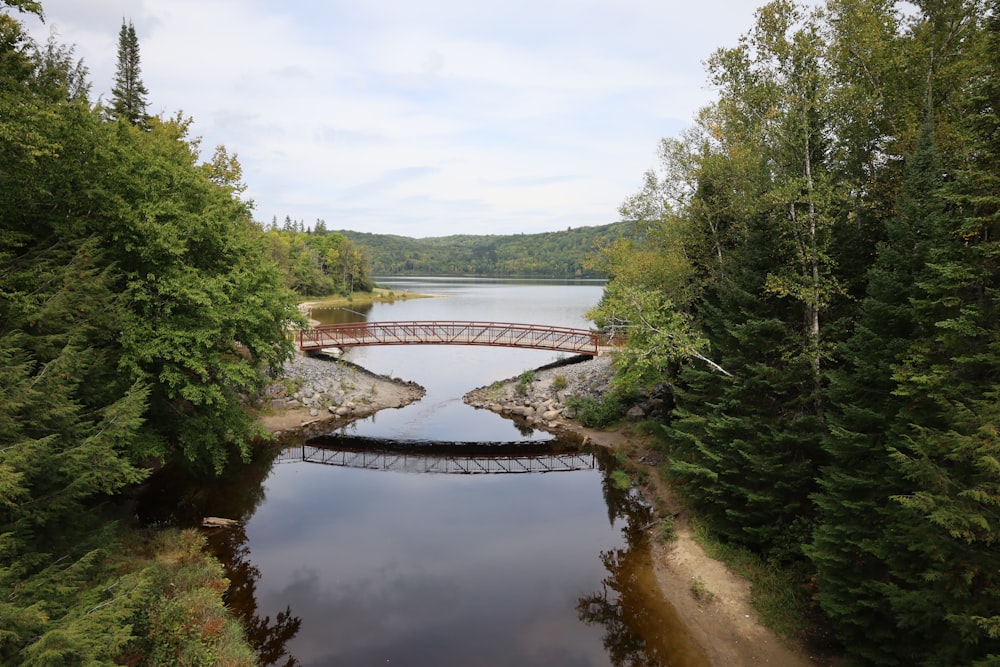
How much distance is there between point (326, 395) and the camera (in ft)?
108

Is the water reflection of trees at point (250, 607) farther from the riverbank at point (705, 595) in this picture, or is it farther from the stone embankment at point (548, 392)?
the stone embankment at point (548, 392)

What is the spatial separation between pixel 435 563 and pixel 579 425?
15.4 meters

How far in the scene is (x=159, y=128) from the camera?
25062mm

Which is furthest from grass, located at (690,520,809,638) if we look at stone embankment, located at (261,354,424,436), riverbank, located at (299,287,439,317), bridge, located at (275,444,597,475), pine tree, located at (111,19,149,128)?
riverbank, located at (299,287,439,317)

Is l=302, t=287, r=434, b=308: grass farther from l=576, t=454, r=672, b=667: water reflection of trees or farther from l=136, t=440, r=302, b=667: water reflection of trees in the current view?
l=576, t=454, r=672, b=667: water reflection of trees

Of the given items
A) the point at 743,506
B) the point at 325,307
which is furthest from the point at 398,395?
the point at 325,307

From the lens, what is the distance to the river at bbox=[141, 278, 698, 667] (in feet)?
40.8

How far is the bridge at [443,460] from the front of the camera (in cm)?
2495

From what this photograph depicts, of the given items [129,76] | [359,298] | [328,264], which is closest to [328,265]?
[328,264]

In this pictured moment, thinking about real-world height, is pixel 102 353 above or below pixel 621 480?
above

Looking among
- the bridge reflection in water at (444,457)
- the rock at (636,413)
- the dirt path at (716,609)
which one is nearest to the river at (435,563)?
the bridge reflection in water at (444,457)

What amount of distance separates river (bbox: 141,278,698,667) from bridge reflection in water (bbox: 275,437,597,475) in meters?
0.27

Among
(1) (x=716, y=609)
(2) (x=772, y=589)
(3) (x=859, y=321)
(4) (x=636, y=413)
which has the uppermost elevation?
(3) (x=859, y=321)

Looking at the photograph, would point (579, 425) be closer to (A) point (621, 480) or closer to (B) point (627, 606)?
(A) point (621, 480)
